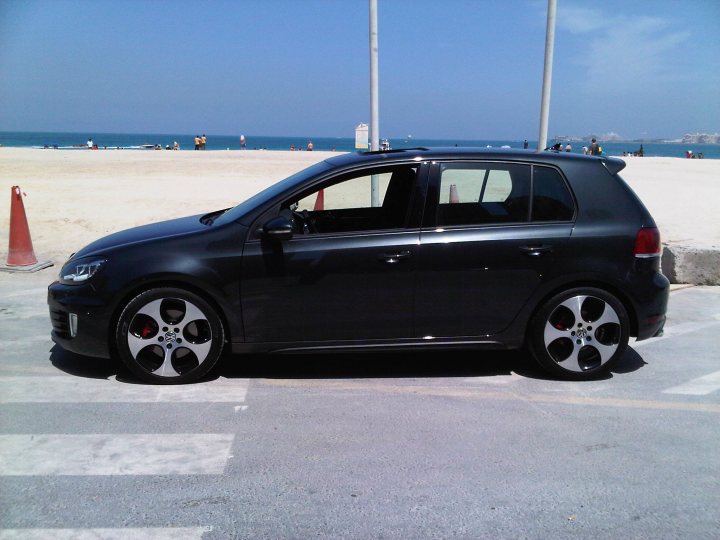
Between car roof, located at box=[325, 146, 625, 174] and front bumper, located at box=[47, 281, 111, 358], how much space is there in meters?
2.01

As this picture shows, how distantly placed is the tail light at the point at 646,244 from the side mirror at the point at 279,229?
101 inches

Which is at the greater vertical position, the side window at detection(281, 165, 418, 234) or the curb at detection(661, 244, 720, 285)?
the side window at detection(281, 165, 418, 234)

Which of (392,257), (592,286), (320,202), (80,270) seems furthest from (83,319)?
(592,286)

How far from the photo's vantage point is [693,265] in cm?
791

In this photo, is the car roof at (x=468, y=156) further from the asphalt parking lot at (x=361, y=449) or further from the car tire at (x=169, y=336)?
the asphalt parking lot at (x=361, y=449)

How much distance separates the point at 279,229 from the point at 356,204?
1540mm

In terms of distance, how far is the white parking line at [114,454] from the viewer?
136 inches

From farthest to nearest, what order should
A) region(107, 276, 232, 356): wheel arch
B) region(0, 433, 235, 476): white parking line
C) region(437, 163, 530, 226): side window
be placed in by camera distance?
region(437, 163, 530, 226): side window
region(107, 276, 232, 356): wheel arch
region(0, 433, 235, 476): white parking line

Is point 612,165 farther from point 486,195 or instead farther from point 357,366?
point 357,366

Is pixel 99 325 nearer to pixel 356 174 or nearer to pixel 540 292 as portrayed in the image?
pixel 356 174

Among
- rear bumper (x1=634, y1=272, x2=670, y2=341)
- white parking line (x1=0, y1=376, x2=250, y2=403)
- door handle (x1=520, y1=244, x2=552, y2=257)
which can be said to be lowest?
white parking line (x1=0, y1=376, x2=250, y2=403)

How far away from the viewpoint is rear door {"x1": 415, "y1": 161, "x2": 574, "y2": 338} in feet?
15.2

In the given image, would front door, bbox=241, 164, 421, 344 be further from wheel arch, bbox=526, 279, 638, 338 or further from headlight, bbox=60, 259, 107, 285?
headlight, bbox=60, 259, 107, 285

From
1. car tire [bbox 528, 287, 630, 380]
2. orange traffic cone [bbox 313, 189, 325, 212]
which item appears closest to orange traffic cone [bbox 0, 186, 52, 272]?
orange traffic cone [bbox 313, 189, 325, 212]
